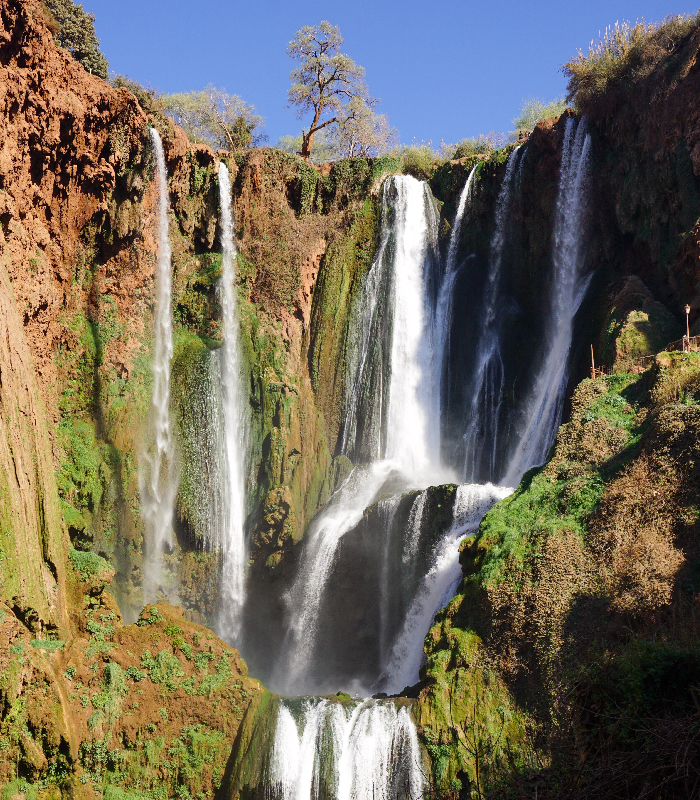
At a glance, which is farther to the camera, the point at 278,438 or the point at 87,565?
the point at 278,438

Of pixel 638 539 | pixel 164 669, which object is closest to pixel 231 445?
pixel 164 669

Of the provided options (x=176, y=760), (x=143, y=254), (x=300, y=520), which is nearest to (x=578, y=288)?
(x=300, y=520)

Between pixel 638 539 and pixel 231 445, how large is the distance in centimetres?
1576

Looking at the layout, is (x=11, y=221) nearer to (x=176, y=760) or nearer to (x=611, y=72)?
(x=176, y=760)

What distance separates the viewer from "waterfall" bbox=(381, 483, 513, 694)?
66.8 feet

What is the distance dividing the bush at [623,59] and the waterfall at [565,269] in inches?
45.3

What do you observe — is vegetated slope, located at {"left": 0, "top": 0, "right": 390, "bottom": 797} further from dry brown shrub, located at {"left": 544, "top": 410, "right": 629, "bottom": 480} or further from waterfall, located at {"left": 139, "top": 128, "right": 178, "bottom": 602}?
dry brown shrub, located at {"left": 544, "top": 410, "right": 629, "bottom": 480}

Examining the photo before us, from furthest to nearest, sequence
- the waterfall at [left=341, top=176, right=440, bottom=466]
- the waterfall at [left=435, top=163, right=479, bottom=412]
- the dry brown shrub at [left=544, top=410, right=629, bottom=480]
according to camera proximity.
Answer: the waterfall at [left=435, top=163, right=479, bottom=412] → the waterfall at [left=341, top=176, right=440, bottom=466] → the dry brown shrub at [left=544, top=410, right=629, bottom=480]

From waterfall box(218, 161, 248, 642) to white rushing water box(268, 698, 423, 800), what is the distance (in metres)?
9.44

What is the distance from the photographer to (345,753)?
633 inches

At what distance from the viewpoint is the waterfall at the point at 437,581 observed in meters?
20.4

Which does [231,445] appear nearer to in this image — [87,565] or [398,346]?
[398,346]

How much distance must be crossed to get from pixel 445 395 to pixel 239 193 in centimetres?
1090

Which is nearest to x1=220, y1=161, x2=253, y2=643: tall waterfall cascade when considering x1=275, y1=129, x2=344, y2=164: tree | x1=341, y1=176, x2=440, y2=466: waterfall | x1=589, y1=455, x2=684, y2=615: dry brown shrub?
x1=341, y1=176, x2=440, y2=466: waterfall
